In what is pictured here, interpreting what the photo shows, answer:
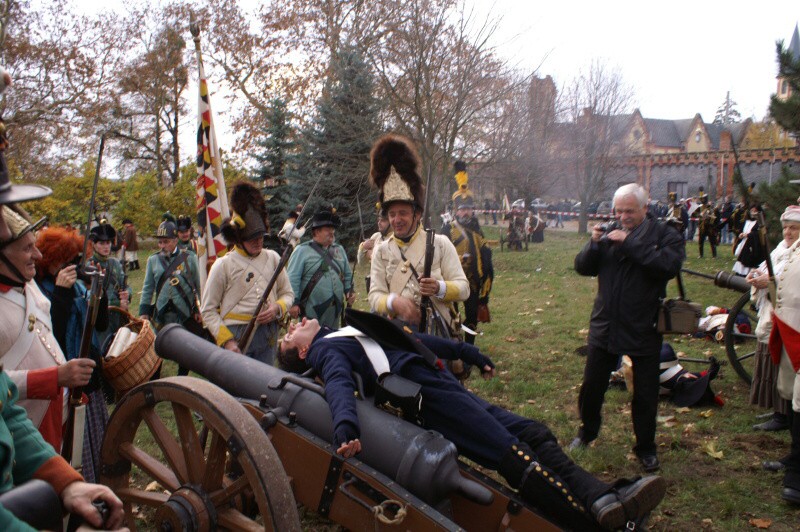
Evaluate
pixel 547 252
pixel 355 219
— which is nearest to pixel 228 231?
pixel 355 219

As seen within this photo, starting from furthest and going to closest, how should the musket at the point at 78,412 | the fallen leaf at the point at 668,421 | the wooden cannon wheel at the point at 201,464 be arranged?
the fallen leaf at the point at 668,421 → the musket at the point at 78,412 → the wooden cannon wheel at the point at 201,464

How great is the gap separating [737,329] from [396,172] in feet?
15.8

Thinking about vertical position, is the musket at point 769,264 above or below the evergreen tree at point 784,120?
below

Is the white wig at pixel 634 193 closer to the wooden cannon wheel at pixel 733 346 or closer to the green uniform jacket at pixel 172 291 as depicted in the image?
the wooden cannon wheel at pixel 733 346

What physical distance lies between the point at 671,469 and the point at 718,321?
14.5 feet

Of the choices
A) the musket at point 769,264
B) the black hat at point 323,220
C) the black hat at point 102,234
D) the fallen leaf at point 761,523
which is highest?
the black hat at point 323,220

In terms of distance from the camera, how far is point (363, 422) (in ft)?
9.83

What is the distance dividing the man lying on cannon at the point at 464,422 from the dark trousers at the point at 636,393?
4.86ft

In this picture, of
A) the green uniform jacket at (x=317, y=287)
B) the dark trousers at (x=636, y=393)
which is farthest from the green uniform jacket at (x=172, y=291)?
the dark trousers at (x=636, y=393)

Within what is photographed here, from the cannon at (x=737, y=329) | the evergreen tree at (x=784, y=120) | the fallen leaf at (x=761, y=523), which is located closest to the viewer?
the fallen leaf at (x=761, y=523)

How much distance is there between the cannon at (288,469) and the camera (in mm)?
2586

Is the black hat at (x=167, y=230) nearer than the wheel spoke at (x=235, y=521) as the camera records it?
No

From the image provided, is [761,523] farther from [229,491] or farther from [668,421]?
[229,491]

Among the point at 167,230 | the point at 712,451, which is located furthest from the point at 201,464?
the point at 167,230
